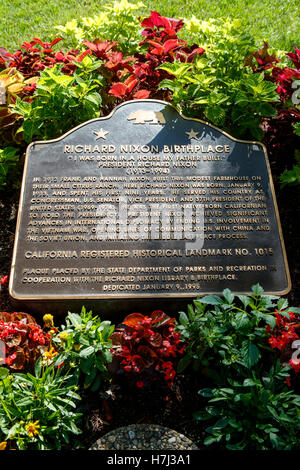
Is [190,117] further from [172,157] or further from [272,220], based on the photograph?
[272,220]

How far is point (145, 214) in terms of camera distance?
141 inches

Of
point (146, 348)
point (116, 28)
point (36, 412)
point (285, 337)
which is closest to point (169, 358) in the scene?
point (146, 348)

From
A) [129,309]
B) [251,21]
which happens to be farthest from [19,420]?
[251,21]

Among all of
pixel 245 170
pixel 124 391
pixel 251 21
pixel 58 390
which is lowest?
pixel 124 391

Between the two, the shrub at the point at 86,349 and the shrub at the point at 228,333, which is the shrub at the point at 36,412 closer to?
the shrub at the point at 86,349

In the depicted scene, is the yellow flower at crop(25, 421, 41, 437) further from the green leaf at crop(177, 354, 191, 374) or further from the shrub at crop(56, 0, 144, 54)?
the shrub at crop(56, 0, 144, 54)

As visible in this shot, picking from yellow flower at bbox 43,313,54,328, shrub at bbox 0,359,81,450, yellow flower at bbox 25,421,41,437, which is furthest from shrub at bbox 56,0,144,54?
yellow flower at bbox 25,421,41,437

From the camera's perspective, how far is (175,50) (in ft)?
16.2

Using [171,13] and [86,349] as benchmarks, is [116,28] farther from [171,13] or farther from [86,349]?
[86,349]

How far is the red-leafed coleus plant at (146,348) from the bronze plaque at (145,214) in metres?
0.31

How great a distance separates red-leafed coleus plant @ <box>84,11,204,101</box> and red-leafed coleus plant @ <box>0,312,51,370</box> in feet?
8.87

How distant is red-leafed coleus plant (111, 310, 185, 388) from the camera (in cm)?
290

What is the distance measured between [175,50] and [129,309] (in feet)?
11.2

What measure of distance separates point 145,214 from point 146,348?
1238 mm
